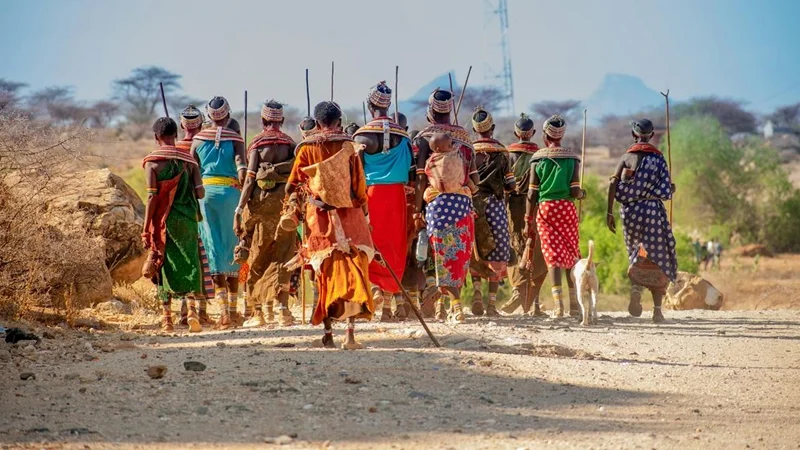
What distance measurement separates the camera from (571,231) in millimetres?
12766

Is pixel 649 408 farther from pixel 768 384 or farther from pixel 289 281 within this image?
pixel 289 281

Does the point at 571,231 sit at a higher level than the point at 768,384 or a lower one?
higher

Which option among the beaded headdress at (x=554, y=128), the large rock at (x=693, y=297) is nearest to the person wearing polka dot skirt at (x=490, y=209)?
the beaded headdress at (x=554, y=128)

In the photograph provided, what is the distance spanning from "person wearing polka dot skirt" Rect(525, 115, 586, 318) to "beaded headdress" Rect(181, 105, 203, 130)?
3.56 metres

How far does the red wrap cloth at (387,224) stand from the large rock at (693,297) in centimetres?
608

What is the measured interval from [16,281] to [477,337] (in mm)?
4591

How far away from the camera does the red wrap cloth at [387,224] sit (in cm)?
1148

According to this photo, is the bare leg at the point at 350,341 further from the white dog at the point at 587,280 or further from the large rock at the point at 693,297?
the large rock at the point at 693,297

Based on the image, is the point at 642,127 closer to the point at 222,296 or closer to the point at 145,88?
the point at 222,296

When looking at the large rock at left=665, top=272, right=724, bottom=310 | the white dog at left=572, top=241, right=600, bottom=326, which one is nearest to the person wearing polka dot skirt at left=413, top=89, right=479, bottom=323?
the white dog at left=572, top=241, right=600, bottom=326

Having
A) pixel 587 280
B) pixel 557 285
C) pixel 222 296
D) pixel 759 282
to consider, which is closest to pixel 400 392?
pixel 222 296

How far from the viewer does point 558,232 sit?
12.7 meters

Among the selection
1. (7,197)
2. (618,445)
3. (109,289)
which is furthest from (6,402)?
(109,289)

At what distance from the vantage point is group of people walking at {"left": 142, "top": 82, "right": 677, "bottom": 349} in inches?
438
